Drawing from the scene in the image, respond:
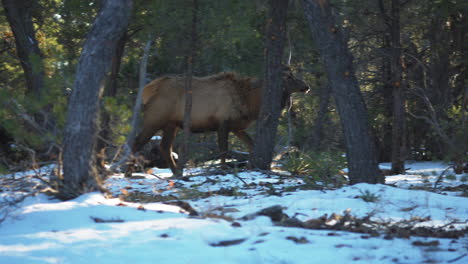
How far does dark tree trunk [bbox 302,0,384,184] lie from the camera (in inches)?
276

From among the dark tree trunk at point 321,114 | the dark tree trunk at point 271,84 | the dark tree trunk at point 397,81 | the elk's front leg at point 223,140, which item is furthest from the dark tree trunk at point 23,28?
the dark tree trunk at point 397,81

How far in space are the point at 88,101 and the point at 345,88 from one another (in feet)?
11.5

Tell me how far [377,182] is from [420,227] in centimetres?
231

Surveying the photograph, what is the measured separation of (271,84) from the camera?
30.8 feet

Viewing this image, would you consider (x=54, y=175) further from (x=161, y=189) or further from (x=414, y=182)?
(x=414, y=182)

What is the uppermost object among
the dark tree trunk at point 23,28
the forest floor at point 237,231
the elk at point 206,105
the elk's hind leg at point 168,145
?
the dark tree trunk at point 23,28

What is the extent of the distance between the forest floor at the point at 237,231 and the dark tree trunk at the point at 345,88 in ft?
2.14

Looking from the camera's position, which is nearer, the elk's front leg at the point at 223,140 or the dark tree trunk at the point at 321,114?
the elk's front leg at the point at 223,140

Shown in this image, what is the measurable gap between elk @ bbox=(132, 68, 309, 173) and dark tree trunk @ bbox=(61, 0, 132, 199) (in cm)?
544

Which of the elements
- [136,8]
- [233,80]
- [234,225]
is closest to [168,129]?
[233,80]

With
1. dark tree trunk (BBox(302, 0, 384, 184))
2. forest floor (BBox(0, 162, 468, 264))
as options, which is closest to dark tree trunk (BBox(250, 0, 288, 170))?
dark tree trunk (BBox(302, 0, 384, 184))

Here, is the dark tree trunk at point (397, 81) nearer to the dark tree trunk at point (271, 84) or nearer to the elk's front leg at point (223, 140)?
the dark tree trunk at point (271, 84)

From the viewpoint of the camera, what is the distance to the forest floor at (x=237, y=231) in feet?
12.1

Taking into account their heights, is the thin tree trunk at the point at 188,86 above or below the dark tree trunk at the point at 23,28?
below
